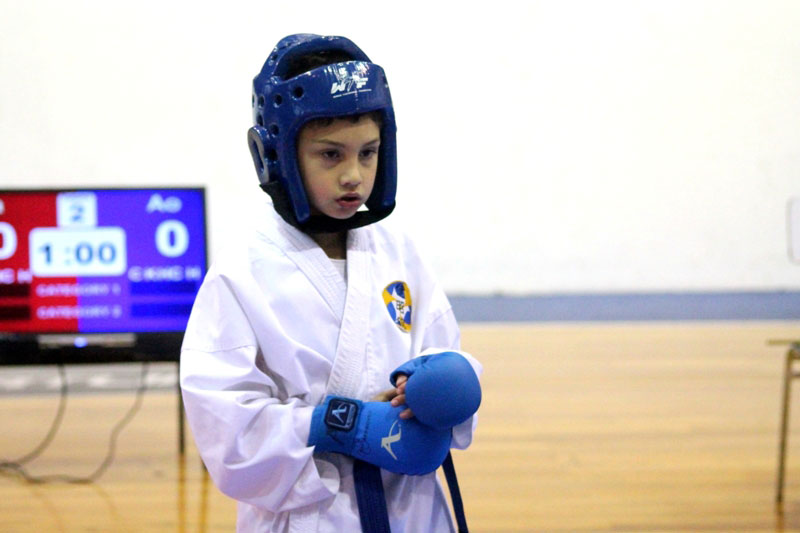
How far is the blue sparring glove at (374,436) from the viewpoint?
1195 millimetres

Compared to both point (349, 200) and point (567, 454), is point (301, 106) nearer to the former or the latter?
point (349, 200)

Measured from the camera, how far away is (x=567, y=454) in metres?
3.56

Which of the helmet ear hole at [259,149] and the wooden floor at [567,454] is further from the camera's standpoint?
the wooden floor at [567,454]

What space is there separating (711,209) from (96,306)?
4917mm

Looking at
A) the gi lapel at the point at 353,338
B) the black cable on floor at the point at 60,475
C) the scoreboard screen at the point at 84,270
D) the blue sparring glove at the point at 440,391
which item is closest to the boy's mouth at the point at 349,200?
the gi lapel at the point at 353,338

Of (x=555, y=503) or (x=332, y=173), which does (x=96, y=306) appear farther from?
(x=332, y=173)

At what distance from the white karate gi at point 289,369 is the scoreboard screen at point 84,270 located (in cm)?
219

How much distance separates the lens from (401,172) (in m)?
6.73

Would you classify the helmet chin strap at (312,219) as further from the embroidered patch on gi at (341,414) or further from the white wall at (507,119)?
the white wall at (507,119)

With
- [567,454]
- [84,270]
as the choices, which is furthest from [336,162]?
[567,454]

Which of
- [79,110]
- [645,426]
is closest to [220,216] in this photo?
[79,110]

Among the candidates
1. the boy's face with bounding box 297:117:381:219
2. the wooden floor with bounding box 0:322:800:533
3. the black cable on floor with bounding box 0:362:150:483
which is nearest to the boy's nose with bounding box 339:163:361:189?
the boy's face with bounding box 297:117:381:219

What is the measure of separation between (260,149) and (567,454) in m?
2.60

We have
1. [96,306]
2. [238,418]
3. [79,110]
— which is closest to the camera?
[238,418]
